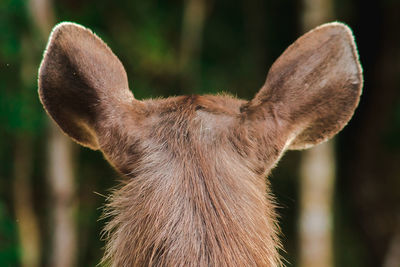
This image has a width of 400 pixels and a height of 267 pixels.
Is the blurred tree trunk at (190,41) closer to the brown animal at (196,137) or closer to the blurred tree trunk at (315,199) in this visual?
→ the blurred tree trunk at (315,199)

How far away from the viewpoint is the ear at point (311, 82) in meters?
2.58

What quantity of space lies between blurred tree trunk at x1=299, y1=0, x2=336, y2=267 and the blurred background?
15 mm

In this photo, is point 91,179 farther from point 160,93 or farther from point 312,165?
point 312,165

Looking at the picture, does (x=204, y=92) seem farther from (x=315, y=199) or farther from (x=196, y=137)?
(x=196, y=137)

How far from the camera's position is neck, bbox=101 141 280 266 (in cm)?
214

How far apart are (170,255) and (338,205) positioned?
36.3 feet

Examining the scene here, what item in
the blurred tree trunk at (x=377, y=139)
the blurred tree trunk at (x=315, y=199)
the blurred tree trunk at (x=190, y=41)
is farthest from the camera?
the blurred tree trunk at (x=377, y=139)

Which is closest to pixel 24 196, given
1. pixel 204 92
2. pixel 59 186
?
pixel 59 186

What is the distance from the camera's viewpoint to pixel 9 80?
8.67 meters

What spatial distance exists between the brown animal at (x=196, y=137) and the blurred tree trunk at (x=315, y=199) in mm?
A: 6262

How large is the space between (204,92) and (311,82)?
8.10 m

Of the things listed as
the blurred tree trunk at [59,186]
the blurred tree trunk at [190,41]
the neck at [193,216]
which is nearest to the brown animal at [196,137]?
the neck at [193,216]

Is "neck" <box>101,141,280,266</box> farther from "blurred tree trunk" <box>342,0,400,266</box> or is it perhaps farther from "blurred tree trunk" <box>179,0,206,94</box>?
"blurred tree trunk" <box>342,0,400,266</box>

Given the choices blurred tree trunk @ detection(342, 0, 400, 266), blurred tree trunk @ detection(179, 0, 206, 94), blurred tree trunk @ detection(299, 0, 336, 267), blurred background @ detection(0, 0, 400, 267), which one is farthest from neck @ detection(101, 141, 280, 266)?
blurred tree trunk @ detection(342, 0, 400, 266)
